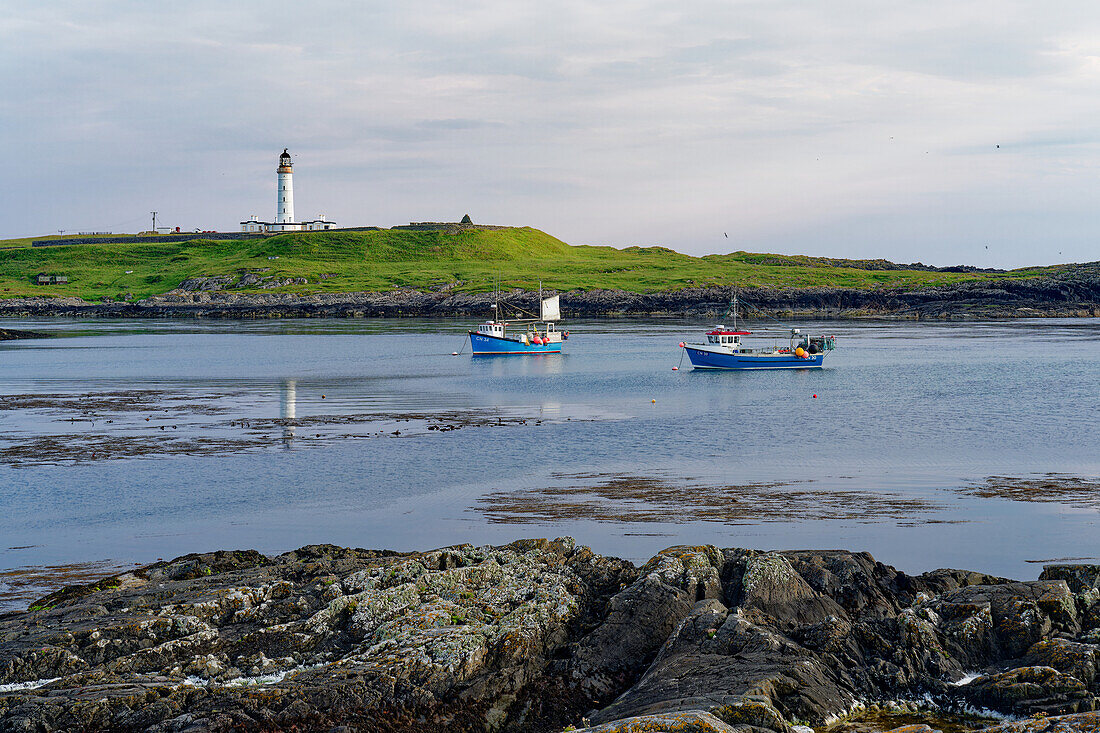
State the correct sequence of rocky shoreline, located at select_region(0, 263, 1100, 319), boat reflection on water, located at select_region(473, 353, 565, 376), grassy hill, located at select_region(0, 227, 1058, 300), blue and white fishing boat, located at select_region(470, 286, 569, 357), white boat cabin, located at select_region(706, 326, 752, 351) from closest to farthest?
1. boat reflection on water, located at select_region(473, 353, 565, 376)
2. white boat cabin, located at select_region(706, 326, 752, 351)
3. blue and white fishing boat, located at select_region(470, 286, 569, 357)
4. rocky shoreline, located at select_region(0, 263, 1100, 319)
5. grassy hill, located at select_region(0, 227, 1058, 300)

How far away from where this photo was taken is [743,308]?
133 meters

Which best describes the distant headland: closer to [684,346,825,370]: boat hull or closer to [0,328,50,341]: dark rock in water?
[0,328,50,341]: dark rock in water

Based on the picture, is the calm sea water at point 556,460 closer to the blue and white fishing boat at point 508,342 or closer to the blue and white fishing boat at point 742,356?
the blue and white fishing boat at point 742,356

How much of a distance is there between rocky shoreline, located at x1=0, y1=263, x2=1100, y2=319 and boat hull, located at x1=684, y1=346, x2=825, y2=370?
68.5 metres

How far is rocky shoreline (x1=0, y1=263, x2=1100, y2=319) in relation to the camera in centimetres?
13425

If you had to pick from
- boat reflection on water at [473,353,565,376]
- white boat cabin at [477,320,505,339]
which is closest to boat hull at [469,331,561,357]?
white boat cabin at [477,320,505,339]

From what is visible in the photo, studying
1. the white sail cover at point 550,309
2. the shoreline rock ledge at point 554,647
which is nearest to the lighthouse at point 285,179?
the white sail cover at point 550,309

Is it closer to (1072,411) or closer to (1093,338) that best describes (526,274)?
(1093,338)

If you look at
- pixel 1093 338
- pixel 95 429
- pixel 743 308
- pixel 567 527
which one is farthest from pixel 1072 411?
pixel 743 308

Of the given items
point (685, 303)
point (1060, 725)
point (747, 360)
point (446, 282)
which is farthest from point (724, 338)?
point (446, 282)

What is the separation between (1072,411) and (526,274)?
125225 millimetres

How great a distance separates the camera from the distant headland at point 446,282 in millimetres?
137750

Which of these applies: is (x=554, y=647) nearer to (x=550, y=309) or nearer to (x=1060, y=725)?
(x=1060, y=725)

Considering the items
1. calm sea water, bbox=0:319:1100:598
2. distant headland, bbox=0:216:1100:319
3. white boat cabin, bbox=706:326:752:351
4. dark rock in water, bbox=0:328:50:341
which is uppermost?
distant headland, bbox=0:216:1100:319
